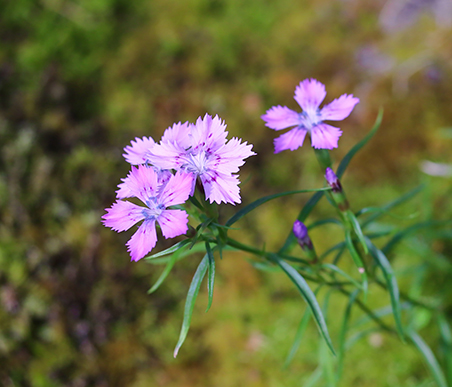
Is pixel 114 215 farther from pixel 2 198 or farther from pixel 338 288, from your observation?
pixel 2 198

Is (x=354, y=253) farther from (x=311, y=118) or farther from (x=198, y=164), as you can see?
(x=198, y=164)

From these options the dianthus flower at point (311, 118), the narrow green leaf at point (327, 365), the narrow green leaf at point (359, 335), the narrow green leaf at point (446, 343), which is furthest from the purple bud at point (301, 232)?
the narrow green leaf at point (446, 343)

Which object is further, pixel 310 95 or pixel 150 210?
pixel 310 95

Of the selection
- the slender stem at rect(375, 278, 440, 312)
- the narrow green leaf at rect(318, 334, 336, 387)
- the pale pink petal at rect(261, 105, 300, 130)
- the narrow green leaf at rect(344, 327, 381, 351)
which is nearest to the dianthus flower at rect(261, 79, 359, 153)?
the pale pink petal at rect(261, 105, 300, 130)

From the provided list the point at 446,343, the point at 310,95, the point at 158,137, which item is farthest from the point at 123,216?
the point at 158,137

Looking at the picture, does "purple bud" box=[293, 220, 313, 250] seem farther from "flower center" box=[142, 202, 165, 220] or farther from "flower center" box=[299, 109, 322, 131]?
"flower center" box=[142, 202, 165, 220]

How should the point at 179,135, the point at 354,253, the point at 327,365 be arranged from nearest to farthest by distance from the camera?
the point at 179,135 → the point at 354,253 → the point at 327,365

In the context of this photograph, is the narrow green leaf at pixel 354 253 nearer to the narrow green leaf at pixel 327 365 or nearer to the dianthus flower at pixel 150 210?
the narrow green leaf at pixel 327 365
